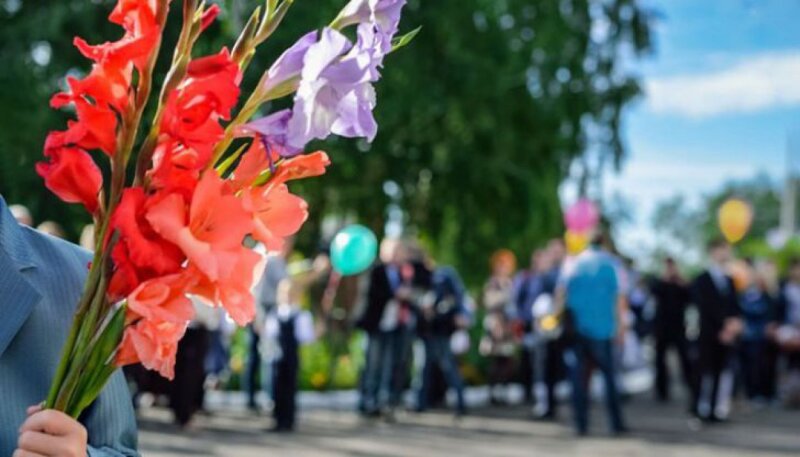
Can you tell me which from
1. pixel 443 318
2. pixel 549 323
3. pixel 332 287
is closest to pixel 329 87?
pixel 332 287

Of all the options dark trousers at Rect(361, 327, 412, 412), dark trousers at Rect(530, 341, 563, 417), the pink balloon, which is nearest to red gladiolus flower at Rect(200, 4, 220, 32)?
dark trousers at Rect(361, 327, 412, 412)

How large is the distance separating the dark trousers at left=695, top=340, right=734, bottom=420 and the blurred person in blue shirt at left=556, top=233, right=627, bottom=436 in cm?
227

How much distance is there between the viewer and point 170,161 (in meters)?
1.50

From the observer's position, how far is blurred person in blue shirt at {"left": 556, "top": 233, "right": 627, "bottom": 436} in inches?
457

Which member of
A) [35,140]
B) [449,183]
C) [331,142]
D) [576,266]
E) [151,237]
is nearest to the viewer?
[151,237]

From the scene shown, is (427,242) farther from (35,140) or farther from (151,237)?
(151,237)

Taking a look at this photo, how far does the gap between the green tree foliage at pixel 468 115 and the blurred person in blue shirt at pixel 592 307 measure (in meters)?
6.01

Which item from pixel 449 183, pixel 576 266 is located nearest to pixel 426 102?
pixel 449 183

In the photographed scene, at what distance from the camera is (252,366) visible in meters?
13.2

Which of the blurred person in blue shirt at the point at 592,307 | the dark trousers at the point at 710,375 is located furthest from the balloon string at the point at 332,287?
the dark trousers at the point at 710,375

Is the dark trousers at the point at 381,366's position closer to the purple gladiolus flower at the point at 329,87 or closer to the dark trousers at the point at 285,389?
the dark trousers at the point at 285,389

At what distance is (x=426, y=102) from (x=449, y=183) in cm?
292

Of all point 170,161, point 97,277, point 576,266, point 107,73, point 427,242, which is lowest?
point 97,277

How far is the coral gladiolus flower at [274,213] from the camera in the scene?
5.22 ft
